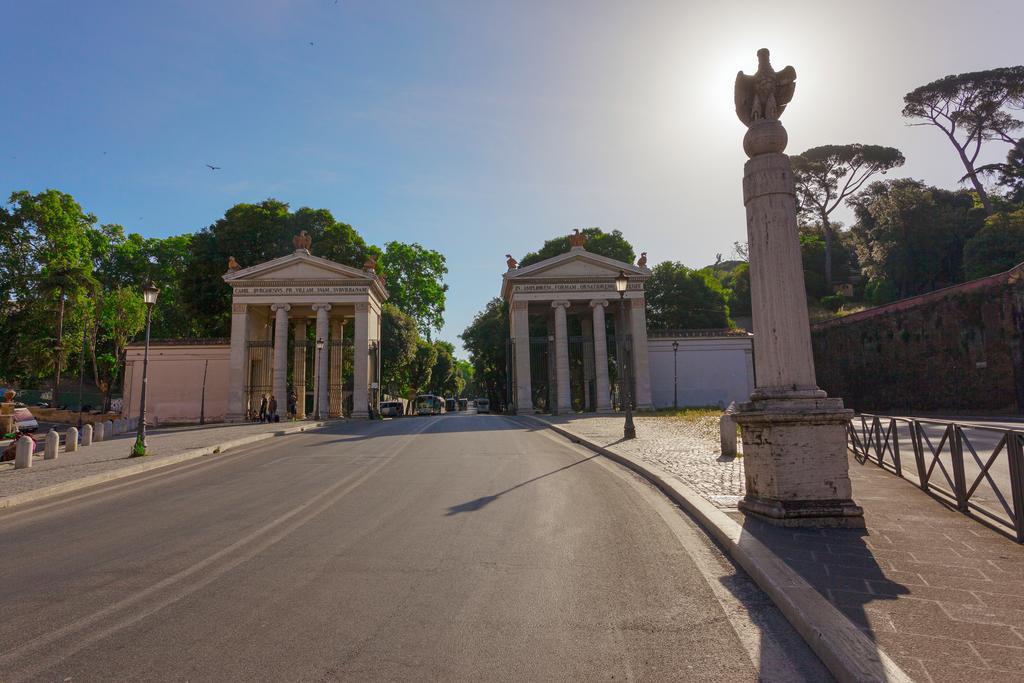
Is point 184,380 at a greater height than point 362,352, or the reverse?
point 362,352

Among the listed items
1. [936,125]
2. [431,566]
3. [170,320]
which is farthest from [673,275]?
[431,566]

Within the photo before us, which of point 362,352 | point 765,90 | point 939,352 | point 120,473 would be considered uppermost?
point 765,90

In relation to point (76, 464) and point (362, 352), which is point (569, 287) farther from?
point (76, 464)

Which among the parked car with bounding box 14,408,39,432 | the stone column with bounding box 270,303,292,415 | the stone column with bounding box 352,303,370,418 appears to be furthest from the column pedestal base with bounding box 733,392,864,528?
the parked car with bounding box 14,408,39,432

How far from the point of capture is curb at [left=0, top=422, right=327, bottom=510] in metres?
8.98

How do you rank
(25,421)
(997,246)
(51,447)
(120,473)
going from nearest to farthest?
(120,473) < (51,447) < (25,421) < (997,246)

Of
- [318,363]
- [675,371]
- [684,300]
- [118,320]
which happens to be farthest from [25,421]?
[684,300]

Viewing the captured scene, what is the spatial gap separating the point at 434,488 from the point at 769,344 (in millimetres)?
5226

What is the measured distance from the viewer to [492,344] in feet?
166

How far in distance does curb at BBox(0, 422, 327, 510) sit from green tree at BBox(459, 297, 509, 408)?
30.5 meters

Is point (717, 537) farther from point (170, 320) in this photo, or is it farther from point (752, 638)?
point (170, 320)

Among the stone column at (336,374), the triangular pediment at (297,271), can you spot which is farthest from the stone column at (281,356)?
the stone column at (336,374)

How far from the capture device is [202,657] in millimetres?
3348

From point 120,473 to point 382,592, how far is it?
9.81m
